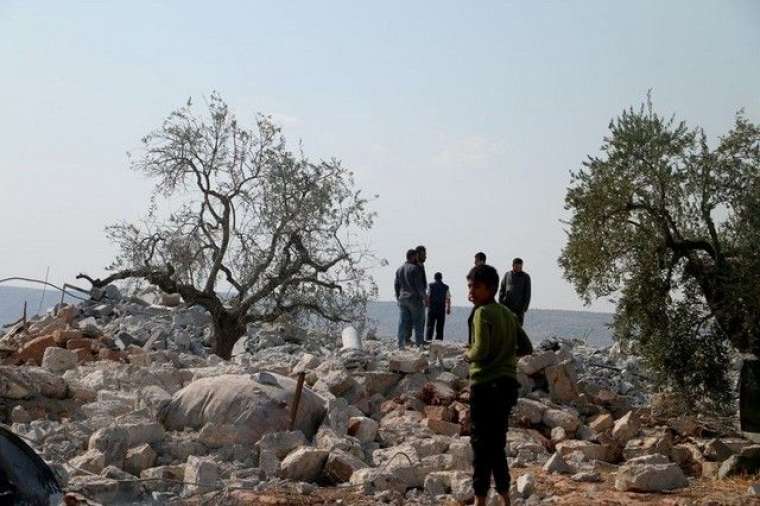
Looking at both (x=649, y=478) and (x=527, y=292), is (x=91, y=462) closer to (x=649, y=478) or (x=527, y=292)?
(x=649, y=478)

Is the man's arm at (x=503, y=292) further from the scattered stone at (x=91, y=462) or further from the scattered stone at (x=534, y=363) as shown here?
the scattered stone at (x=91, y=462)

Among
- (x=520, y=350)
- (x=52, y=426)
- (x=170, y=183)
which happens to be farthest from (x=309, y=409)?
(x=170, y=183)

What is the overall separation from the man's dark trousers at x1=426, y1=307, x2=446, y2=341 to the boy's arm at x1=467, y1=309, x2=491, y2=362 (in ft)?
30.8

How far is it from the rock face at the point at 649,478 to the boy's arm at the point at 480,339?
111 inches

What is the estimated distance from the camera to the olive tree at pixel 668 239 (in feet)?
39.9

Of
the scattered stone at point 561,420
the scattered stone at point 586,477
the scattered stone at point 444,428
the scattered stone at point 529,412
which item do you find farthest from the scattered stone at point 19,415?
the scattered stone at point 561,420

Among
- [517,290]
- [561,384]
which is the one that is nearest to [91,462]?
[561,384]

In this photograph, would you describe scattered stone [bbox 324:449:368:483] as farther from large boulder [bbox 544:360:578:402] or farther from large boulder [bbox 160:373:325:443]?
large boulder [bbox 544:360:578:402]

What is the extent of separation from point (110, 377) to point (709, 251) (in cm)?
817

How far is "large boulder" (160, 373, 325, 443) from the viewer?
9.52 metres

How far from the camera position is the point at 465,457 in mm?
9203

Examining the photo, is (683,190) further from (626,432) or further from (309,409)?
(309,409)

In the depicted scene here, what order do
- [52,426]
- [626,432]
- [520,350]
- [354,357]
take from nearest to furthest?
[520,350], [52,426], [626,432], [354,357]

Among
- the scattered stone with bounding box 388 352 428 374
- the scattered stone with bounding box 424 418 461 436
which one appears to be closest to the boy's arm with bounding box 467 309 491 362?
the scattered stone with bounding box 424 418 461 436
